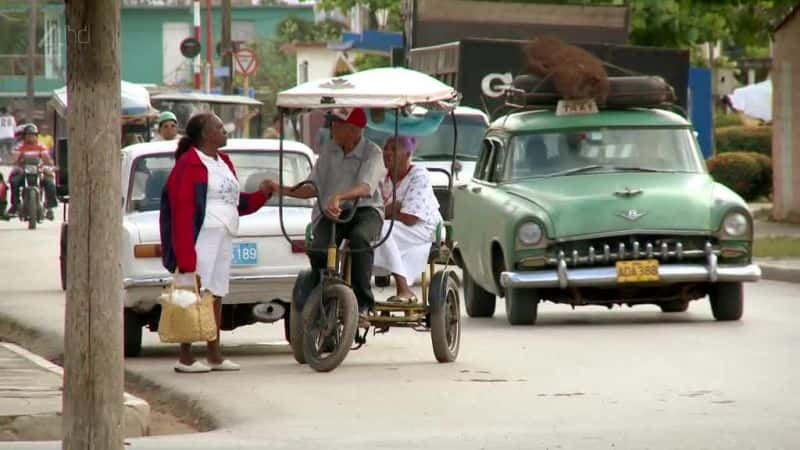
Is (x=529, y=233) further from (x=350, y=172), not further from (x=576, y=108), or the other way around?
(x=350, y=172)

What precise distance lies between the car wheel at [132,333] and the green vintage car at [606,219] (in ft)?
9.88

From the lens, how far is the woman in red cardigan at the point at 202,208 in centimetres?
1317

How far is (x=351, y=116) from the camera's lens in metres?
13.9

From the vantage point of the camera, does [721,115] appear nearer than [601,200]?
No

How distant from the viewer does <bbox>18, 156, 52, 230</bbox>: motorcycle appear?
114 ft

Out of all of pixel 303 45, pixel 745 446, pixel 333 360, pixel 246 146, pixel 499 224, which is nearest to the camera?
pixel 745 446

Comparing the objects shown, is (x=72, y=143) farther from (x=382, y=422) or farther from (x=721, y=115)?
(x=721, y=115)

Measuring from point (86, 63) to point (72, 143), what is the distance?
322mm

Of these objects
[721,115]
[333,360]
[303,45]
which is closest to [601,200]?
[333,360]

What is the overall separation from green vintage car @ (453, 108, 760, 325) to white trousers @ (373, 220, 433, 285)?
2199mm

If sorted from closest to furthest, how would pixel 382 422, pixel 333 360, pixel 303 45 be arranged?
pixel 382 422 < pixel 333 360 < pixel 303 45

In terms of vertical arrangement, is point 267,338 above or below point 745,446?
below

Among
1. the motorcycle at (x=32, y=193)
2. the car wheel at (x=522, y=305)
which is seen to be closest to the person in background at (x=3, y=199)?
the motorcycle at (x=32, y=193)

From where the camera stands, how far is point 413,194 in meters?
14.2
